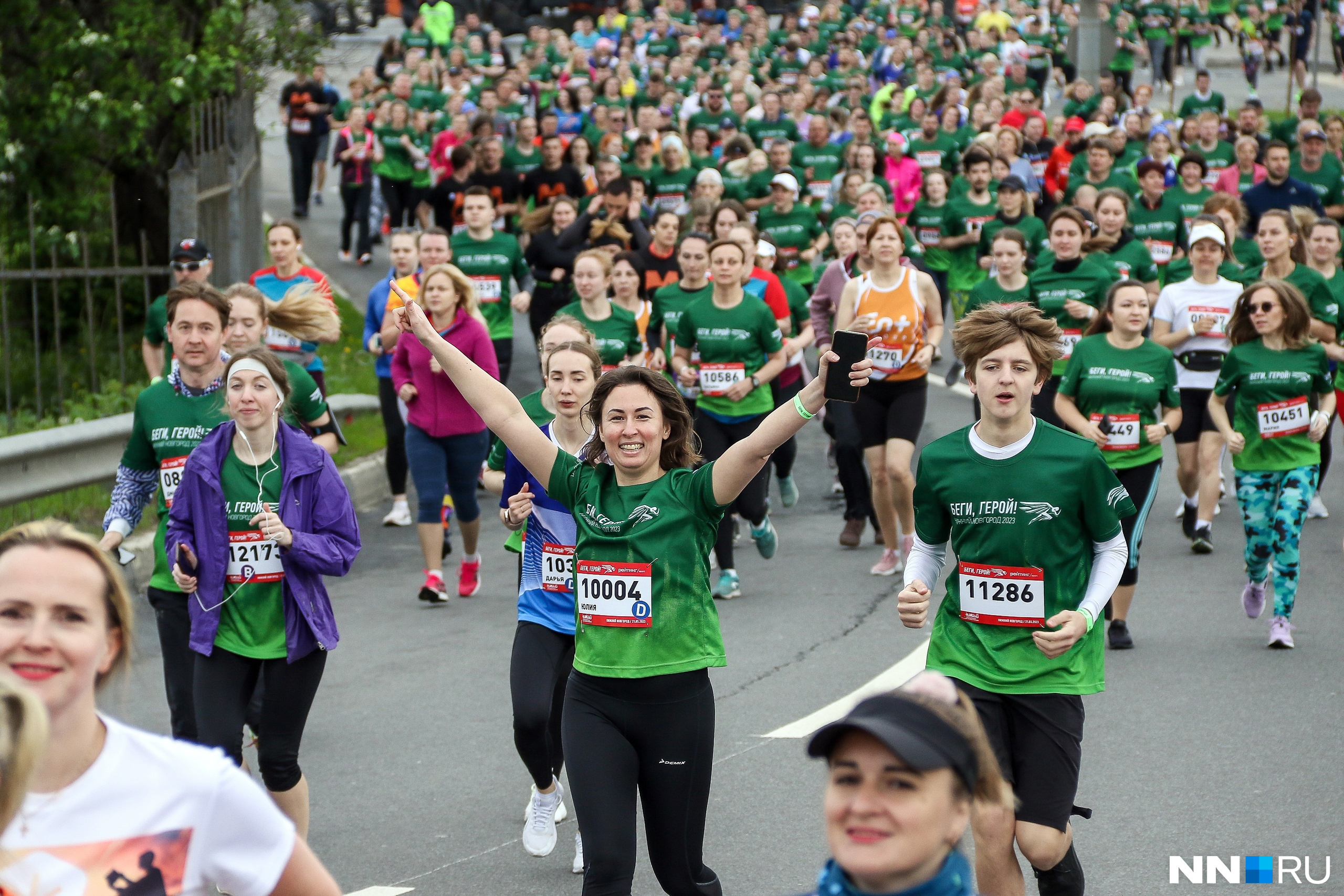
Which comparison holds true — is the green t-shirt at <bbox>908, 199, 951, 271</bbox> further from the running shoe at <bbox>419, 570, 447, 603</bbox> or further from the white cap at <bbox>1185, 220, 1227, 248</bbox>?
the running shoe at <bbox>419, 570, 447, 603</bbox>

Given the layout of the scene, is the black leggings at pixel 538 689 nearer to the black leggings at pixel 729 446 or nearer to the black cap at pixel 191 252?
the black leggings at pixel 729 446

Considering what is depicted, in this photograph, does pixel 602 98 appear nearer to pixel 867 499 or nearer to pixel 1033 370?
pixel 867 499

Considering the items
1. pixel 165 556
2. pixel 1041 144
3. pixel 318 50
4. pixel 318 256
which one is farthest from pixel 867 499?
pixel 318 256

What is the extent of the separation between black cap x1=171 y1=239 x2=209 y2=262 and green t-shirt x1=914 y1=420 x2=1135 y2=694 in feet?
21.1

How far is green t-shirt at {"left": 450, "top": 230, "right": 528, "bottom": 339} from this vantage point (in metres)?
13.2

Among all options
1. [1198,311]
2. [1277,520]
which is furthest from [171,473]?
[1198,311]

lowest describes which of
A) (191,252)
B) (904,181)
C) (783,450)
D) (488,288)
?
(783,450)

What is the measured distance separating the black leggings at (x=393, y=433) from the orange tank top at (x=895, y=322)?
313 centimetres

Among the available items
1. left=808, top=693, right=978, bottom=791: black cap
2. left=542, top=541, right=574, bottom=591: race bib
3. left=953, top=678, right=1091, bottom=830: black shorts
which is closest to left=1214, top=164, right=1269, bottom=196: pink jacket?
left=542, top=541, right=574, bottom=591: race bib

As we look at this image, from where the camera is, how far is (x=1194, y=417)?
1121 centimetres

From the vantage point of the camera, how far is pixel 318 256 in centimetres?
2338

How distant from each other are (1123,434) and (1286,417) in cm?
84

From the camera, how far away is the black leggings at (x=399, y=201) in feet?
74.4

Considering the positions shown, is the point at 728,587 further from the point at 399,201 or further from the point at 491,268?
the point at 399,201
